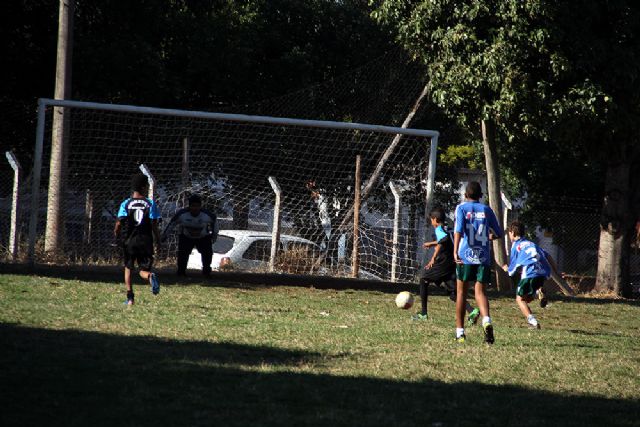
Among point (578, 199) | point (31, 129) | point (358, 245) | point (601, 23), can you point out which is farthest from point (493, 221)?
point (578, 199)

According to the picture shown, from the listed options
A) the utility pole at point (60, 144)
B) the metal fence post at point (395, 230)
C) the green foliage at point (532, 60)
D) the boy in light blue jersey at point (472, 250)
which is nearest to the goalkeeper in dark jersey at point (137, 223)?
the boy in light blue jersey at point (472, 250)

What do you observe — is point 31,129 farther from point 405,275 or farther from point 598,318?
point 598,318

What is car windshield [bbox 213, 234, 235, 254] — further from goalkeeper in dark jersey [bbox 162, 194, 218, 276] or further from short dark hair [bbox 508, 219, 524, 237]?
short dark hair [bbox 508, 219, 524, 237]

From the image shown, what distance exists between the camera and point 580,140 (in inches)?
770

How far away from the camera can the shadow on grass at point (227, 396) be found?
5629 millimetres

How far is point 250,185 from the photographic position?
737 inches

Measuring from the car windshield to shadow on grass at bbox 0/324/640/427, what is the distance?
10.9 m

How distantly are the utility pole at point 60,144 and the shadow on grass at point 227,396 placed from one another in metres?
8.90

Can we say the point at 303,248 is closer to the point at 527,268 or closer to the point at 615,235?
the point at 527,268

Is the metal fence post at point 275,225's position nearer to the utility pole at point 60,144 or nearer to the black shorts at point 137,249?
the utility pole at point 60,144

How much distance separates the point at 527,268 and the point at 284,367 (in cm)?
559

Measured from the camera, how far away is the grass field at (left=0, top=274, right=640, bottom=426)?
231 inches

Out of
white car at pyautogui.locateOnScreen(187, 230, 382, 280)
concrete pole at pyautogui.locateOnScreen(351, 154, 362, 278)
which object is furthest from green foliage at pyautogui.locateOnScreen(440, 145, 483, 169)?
white car at pyautogui.locateOnScreen(187, 230, 382, 280)

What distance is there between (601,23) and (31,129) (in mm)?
11689
